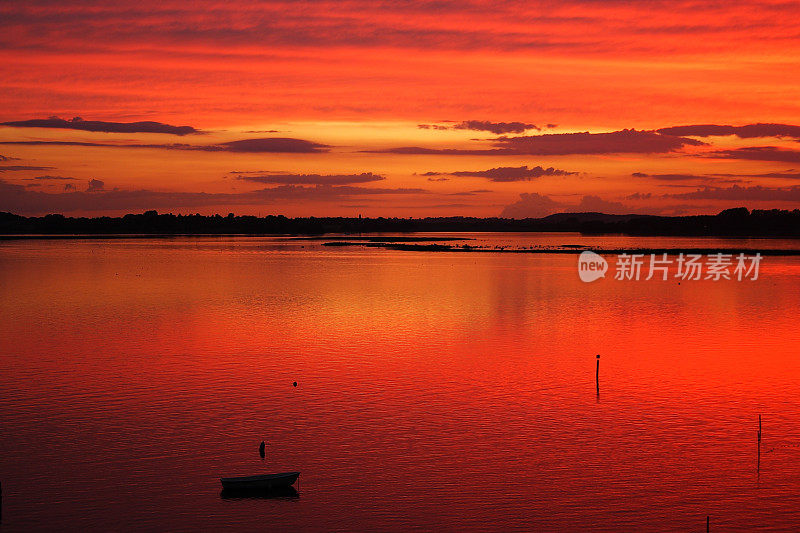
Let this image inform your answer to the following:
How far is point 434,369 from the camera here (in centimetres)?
4006

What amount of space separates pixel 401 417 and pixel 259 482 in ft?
29.5

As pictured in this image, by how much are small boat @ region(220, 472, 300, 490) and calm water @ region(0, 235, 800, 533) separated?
0.41 m

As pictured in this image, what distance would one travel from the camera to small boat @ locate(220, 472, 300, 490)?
22297 millimetres

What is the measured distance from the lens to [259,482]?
2234 centimetres

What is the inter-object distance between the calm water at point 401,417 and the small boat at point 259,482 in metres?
0.41
